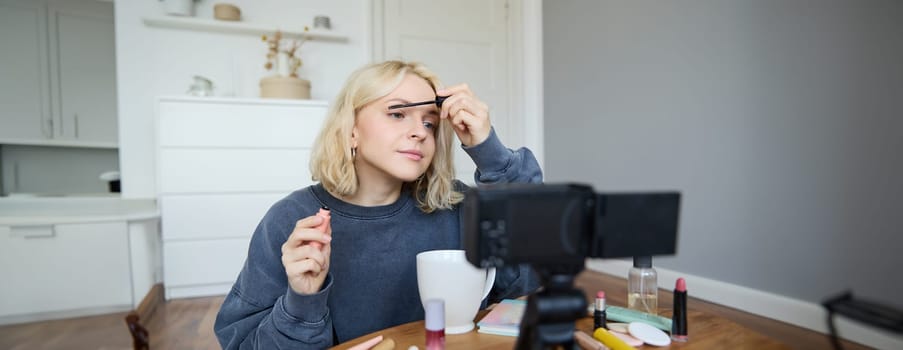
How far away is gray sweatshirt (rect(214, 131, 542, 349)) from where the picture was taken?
2.21ft

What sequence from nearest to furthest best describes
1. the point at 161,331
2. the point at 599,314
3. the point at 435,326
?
the point at 435,326, the point at 599,314, the point at 161,331

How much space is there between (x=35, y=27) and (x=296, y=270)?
3239 millimetres

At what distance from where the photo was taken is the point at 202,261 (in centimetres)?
246

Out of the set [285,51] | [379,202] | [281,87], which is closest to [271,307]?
[379,202]

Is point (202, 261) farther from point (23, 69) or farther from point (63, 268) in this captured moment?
point (23, 69)

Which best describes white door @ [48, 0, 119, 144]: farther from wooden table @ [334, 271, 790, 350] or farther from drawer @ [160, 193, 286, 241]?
wooden table @ [334, 271, 790, 350]

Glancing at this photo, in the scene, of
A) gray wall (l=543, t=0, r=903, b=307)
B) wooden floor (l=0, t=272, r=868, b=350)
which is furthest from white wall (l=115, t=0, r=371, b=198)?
gray wall (l=543, t=0, r=903, b=307)

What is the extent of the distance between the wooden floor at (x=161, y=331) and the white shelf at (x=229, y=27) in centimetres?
162

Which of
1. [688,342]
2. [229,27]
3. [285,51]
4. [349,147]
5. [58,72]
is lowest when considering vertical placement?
[688,342]

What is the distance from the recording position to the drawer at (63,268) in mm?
2061

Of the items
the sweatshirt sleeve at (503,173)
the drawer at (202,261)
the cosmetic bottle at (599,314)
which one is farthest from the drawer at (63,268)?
the cosmetic bottle at (599,314)

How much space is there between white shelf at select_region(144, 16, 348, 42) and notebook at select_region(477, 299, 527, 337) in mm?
2699

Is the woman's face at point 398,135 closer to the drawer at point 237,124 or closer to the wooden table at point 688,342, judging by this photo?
the wooden table at point 688,342

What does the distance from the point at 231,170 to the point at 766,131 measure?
2.56m
